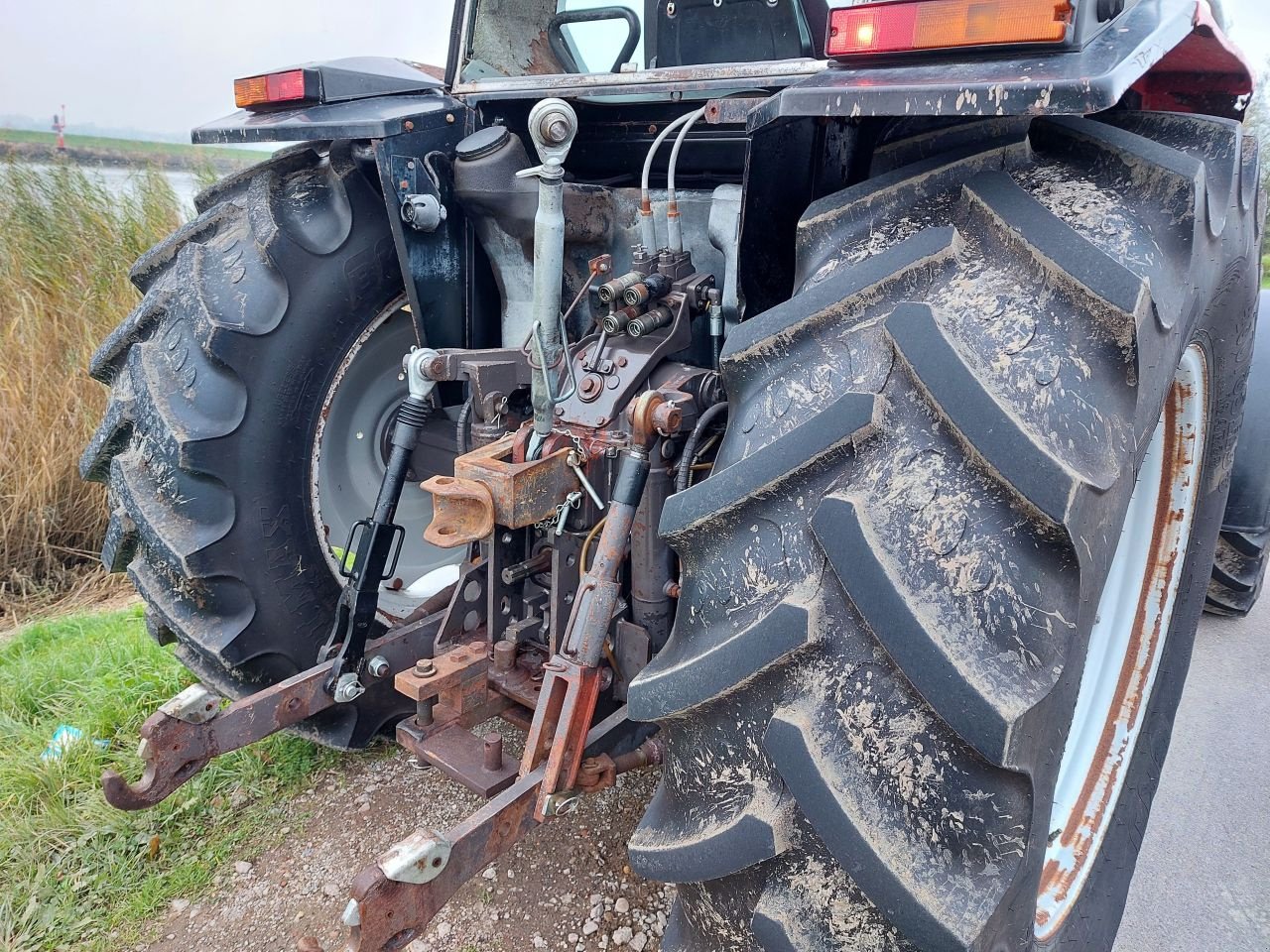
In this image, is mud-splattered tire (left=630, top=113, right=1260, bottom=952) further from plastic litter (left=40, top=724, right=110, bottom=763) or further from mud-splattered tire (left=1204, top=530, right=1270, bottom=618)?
mud-splattered tire (left=1204, top=530, right=1270, bottom=618)

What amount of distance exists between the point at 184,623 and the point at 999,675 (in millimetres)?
1691

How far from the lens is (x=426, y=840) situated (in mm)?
1268

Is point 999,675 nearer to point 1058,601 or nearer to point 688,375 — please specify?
point 1058,601

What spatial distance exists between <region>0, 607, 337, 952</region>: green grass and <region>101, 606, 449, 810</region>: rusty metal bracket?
1.25ft

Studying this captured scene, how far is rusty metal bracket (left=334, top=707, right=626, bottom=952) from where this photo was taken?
1211 mm

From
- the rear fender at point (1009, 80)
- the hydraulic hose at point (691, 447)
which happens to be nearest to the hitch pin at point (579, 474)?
the hydraulic hose at point (691, 447)

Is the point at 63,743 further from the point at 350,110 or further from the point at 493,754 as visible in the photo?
the point at 350,110

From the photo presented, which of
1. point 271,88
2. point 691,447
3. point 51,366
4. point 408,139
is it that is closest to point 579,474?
point 691,447

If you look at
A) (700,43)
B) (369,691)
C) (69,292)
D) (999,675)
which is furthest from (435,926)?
(69,292)

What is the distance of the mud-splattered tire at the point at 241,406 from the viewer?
1.83 metres

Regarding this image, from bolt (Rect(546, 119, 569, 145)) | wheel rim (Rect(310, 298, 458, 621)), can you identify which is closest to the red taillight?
wheel rim (Rect(310, 298, 458, 621))

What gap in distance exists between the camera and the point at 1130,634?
1.83 meters

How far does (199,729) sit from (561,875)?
804 mm

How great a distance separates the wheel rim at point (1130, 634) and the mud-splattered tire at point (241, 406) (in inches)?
63.0
